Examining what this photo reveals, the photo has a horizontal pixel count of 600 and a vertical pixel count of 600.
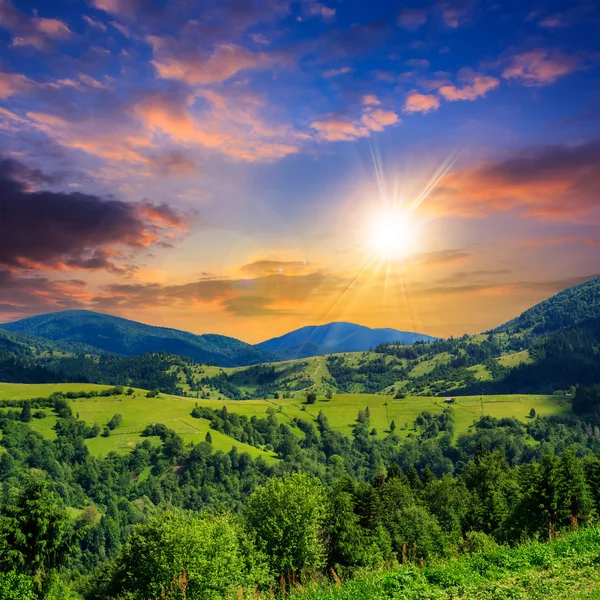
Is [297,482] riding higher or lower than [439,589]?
lower

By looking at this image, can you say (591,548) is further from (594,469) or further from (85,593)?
(85,593)

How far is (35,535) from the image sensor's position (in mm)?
53844

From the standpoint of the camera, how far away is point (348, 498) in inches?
3108

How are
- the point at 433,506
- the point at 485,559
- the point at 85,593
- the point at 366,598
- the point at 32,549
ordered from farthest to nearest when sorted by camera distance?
the point at 85,593 < the point at 433,506 < the point at 32,549 < the point at 485,559 < the point at 366,598

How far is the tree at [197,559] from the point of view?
48.0 m

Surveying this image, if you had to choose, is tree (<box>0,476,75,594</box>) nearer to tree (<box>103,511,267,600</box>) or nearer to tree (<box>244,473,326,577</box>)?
tree (<box>103,511,267,600</box>)

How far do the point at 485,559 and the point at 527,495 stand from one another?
2217 inches

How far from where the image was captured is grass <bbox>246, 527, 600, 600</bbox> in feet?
50.9

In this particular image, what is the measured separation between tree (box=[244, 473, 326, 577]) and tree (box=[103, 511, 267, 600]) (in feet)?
9.52

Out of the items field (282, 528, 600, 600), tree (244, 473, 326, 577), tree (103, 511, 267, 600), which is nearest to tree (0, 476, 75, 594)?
tree (103, 511, 267, 600)

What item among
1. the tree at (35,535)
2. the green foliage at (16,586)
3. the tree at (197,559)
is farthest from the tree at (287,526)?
the green foliage at (16,586)

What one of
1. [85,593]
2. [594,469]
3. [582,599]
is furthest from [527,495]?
[85,593]

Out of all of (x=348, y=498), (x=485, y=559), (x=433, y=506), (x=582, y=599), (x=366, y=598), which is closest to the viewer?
(x=582, y=599)

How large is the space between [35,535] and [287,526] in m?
29.5
